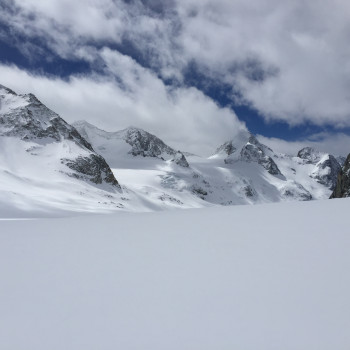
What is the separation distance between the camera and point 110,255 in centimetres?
354

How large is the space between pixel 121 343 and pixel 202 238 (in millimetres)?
2098

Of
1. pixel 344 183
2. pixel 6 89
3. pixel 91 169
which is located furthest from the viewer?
pixel 6 89

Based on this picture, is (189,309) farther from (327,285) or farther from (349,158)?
(349,158)

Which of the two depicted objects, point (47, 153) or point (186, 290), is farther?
point (47, 153)

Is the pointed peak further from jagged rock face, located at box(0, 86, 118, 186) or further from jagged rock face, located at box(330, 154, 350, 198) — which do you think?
jagged rock face, located at box(330, 154, 350, 198)

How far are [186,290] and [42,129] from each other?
11334 centimetres

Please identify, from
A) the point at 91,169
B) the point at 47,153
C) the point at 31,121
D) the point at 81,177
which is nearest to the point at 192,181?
the point at 91,169

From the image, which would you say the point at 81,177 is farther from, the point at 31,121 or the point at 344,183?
the point at 344,183

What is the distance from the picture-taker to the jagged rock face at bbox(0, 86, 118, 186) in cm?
9212

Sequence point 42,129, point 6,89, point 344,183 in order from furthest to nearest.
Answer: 1. point 6,89
2. point 42,129
3. point 344,183

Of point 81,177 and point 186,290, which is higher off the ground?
point 81,177

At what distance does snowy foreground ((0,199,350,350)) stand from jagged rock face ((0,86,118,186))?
8716 centimetres

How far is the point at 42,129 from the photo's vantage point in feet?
339

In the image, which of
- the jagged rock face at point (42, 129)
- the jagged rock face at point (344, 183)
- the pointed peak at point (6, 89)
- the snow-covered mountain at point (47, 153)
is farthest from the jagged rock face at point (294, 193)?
the pointed peak at point (6, 89)
